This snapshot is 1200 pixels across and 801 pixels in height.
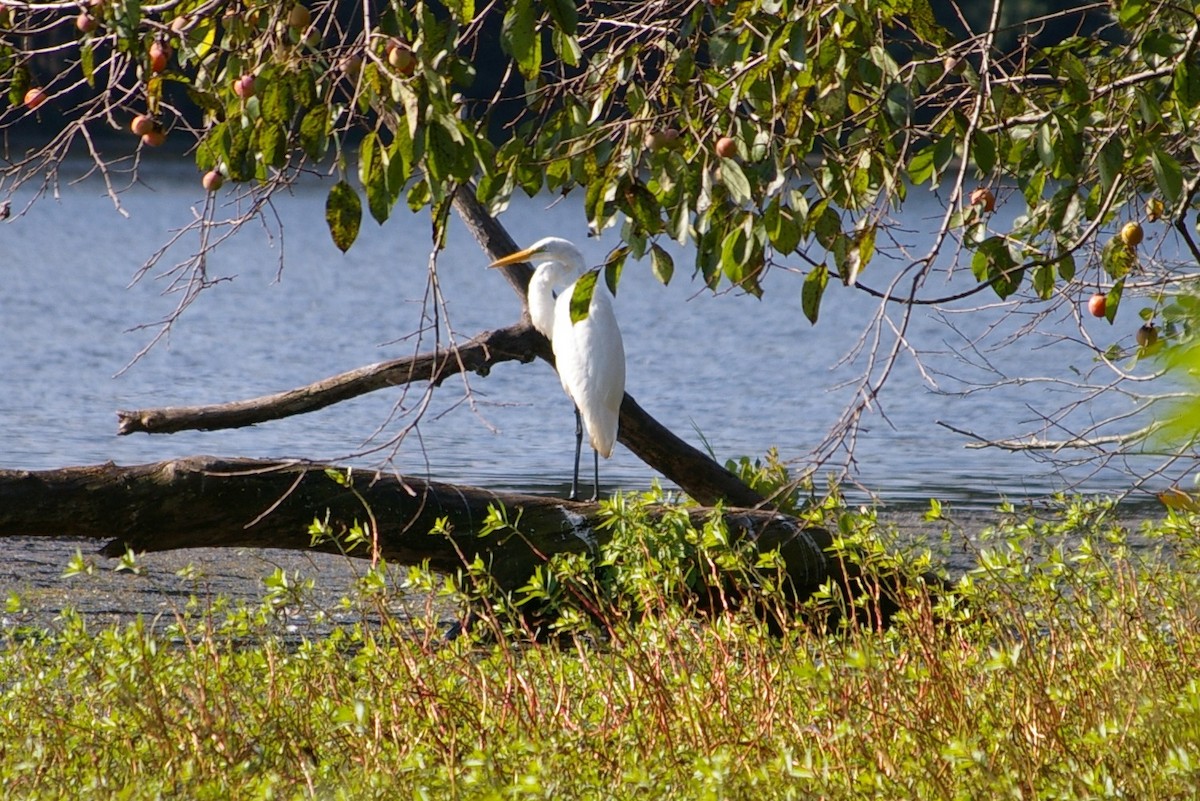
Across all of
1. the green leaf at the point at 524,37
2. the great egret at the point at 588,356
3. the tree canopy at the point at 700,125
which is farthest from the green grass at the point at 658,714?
the great egret at the point at 588,356

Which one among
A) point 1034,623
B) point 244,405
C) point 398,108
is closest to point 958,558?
point 244,405

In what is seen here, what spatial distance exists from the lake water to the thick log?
24.9 inches

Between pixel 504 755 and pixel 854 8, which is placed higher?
pixel 854 8

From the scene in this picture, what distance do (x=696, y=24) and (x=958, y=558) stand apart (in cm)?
476

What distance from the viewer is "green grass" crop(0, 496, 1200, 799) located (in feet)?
7.64

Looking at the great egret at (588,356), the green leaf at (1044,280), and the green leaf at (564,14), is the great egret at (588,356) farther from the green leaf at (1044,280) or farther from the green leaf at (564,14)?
the green leaf at (564,14)

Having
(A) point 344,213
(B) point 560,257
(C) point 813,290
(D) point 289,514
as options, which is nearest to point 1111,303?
(C) point 813,290

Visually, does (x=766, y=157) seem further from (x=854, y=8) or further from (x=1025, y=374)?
Result: (x=1025, y=374)

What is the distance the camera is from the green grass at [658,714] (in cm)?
233

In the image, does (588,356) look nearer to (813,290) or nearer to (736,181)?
(813,290)

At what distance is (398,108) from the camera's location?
7.54 ft

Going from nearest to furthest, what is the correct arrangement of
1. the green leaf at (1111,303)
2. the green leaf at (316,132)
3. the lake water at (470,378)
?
the green leaf at (316,132) → the green leaf at (1111,303) → the lake water at (470,378)

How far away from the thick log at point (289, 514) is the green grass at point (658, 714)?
0.89 meters

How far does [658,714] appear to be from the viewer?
2723 mm
